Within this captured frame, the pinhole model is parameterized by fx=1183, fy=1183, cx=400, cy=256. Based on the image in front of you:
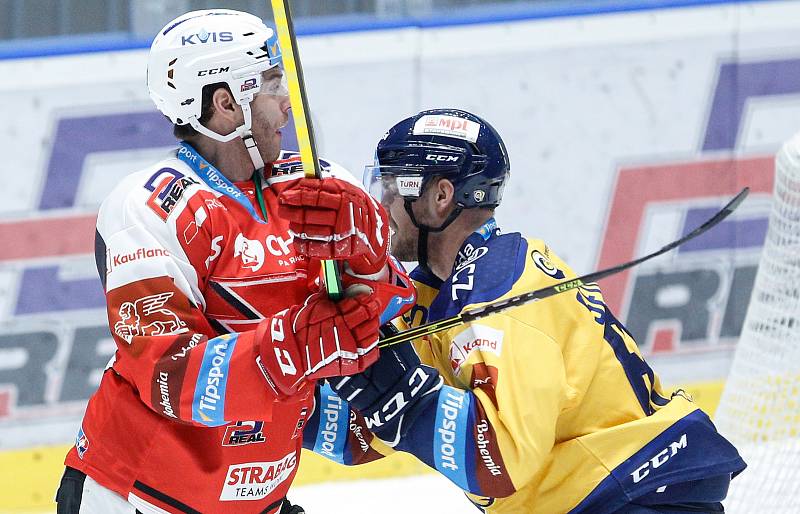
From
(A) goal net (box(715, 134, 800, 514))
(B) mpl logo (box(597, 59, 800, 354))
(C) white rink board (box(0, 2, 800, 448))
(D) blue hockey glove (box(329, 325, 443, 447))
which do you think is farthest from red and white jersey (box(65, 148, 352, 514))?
(B) mpl logo (box(597, 59, 800, 354))

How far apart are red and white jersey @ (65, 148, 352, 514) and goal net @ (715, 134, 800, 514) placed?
1.70m

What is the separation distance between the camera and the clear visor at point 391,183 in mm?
2533

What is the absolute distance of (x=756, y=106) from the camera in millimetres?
4660

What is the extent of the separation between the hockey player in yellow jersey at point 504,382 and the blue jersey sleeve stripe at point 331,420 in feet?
0.12

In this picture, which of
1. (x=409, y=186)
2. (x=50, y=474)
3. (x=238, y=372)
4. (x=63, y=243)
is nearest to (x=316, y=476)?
(x=50, y=474)

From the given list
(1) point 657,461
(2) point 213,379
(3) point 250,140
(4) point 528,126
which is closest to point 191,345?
(2) point 213,379

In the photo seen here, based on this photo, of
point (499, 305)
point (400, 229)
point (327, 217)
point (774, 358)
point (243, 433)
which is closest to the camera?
point (327, 217)

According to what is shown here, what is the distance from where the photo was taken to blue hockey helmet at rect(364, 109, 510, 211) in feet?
8.18

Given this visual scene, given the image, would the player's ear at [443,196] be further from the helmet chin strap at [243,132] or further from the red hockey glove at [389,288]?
the helmet chin strap at [243,132]

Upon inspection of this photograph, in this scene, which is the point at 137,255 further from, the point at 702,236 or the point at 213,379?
the point at 702,236

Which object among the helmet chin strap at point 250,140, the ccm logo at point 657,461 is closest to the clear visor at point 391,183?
the helmet chin strap at point 250,140

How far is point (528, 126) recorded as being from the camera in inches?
178

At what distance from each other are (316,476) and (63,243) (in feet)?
4.04

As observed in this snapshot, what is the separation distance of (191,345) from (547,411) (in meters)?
0.66
